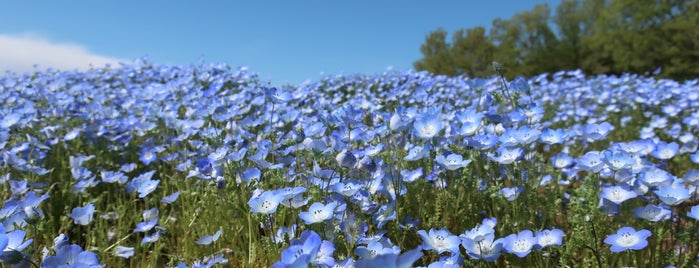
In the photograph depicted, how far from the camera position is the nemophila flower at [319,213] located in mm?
1693

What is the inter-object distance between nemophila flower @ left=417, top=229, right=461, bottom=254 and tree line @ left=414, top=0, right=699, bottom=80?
16448 mm

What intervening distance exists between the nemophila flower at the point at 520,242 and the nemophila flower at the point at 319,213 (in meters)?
0.58

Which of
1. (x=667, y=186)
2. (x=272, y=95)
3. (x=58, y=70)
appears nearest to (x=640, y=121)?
(x=667, y=186)

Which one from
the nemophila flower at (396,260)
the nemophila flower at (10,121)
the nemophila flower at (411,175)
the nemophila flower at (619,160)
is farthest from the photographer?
the nemophila flower at (10,121)

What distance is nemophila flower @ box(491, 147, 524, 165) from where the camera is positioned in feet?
7.47

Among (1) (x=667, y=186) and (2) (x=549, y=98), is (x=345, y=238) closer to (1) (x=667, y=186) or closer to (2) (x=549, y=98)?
(1) (x=667, y=186)

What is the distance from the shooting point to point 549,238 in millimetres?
1844

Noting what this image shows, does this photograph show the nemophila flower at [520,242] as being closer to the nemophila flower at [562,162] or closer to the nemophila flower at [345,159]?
the nemophila flower at [345,159]

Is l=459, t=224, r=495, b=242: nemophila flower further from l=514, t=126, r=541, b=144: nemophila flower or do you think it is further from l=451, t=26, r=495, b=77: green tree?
l=451, t=26, r=495, b=77: green tree

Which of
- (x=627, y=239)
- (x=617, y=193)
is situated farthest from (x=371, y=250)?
(x=617, y=193)

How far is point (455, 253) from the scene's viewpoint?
5.35ft

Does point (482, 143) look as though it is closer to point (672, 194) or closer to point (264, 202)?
point (672, 194)

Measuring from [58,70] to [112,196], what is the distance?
7853mm

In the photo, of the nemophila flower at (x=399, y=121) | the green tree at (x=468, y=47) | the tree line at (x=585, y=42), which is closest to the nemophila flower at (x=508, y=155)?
the nemophila flower at (x=399, y=121)
